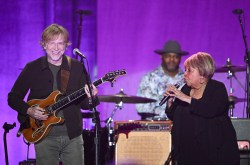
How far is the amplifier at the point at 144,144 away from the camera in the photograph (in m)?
6.68

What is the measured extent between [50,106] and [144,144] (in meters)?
2.09

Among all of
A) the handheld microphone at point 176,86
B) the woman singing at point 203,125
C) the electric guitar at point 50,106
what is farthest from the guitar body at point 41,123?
the woman singing at point 203,125

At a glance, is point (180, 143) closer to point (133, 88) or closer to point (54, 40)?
point (54, 40)

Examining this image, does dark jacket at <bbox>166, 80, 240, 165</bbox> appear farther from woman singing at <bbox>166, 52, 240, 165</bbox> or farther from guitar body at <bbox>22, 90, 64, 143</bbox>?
guitar body at <bbox>22, 90, 64, 143</bbox>

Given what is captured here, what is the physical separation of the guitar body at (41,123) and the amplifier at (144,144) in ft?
6.18

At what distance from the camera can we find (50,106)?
501cm

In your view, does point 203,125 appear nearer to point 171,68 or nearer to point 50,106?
point 50,106

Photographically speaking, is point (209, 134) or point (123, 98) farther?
point (123, 98)

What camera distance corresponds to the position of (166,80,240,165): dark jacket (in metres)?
4.81

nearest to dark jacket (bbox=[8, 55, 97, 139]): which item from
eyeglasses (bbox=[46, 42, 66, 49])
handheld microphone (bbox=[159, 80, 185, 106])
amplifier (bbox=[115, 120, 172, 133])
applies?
eyeglasses (bbox=[46, 42, 66, 49])

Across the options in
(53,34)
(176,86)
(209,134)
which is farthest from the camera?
(176,86)

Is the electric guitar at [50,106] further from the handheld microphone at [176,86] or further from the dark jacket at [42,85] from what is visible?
the handheld microphone at [176,86]

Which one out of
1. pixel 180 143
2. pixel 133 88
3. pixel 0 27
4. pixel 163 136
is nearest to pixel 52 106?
pixel 180 143

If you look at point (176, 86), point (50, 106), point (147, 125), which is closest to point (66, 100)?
point (50, 106)
